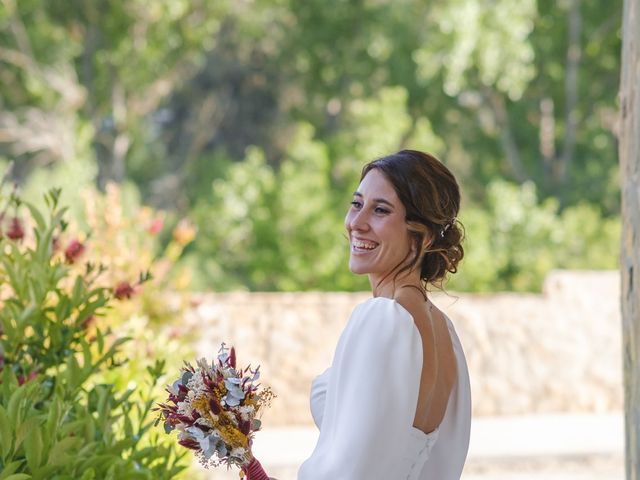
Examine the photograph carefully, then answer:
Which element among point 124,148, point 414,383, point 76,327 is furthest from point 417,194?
point 124,148

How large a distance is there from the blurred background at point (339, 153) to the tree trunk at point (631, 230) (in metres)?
6.89

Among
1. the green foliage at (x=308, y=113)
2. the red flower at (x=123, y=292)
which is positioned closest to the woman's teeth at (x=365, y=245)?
the red flower at (x=123, y=292)

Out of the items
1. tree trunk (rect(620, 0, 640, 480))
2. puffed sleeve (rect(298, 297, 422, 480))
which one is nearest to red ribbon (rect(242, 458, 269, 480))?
puffed sleeve (rect(298, 297, 422, 480))

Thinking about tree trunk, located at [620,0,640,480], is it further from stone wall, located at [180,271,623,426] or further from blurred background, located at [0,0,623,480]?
stone wall, located at [180,271,623,426]

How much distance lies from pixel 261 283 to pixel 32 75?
636 centimetres

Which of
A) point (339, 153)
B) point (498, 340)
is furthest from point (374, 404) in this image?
point (339, 153)

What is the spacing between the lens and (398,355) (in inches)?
90.2

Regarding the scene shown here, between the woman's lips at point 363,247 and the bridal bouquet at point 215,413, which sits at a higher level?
the woman's lips at point 363,247

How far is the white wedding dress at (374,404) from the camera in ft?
7.47

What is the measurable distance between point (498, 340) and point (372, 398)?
11670 millimetres

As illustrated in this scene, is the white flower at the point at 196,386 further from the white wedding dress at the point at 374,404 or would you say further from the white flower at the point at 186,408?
the white wedding dress at the point at 374,404

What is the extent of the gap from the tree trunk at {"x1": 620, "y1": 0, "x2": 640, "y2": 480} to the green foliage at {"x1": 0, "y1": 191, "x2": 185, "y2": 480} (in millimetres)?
1345

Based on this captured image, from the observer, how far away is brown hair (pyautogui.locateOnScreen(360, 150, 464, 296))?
250 centimetres

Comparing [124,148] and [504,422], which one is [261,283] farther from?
[504,422]
